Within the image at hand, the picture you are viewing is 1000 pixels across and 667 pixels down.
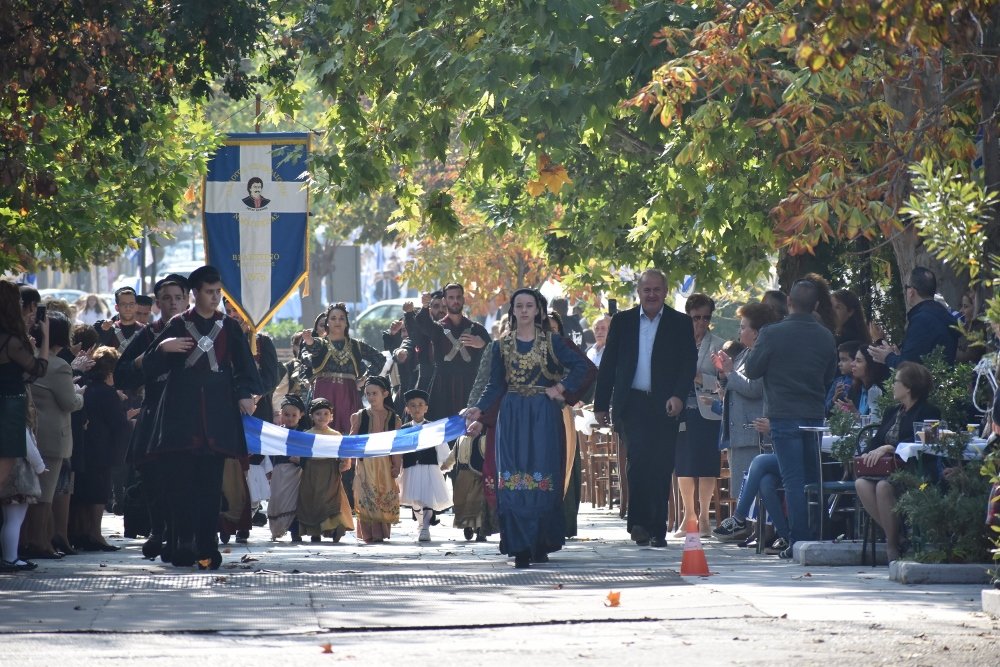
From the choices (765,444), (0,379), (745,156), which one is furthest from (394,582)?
(745,156)

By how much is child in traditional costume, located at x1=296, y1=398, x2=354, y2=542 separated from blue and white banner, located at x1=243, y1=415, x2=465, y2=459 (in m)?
0.17

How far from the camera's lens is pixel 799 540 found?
14.6 m

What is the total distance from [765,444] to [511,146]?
371 centimetres

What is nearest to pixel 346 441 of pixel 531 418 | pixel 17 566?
pixel 531 418

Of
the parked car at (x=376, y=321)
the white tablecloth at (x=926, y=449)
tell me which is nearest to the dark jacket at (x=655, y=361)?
the white tablecloth at (x=926, y=449)

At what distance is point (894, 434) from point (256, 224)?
9182 mm

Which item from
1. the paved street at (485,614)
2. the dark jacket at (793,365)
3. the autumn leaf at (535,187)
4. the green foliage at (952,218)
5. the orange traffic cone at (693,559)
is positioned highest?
the autumn leaf at (535,187)

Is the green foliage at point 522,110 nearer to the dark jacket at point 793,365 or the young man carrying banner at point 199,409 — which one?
the dark jacket at point 793,365

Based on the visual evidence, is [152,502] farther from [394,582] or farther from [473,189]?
[473,189]

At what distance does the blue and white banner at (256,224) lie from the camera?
2055 cm

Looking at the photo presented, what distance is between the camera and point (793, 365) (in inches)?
578

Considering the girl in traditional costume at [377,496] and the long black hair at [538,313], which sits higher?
the long black hair at [538,313]

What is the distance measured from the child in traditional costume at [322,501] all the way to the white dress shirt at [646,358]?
9.31ft

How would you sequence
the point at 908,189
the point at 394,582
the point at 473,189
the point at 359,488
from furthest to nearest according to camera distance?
the point at 473,189 → the point at 359,488 → the point at 908,189 → the point at 394,582
